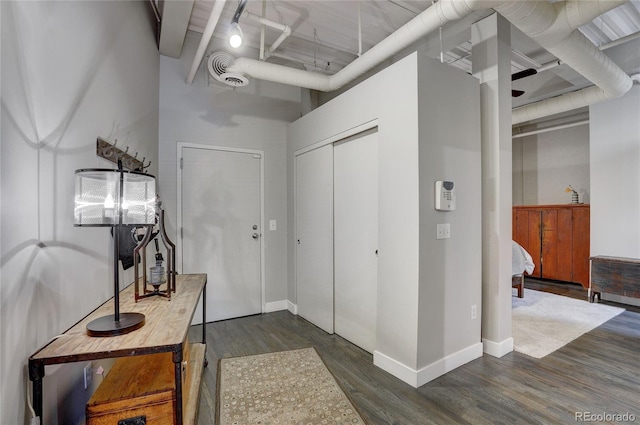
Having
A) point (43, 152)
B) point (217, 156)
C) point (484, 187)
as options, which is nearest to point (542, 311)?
point (484, 187)

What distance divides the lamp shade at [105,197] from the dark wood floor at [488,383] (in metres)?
1.37

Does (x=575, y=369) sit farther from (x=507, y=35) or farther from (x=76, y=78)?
(x=76, y=78)

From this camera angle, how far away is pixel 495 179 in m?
2.75

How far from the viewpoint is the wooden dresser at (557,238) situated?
17.3 feet

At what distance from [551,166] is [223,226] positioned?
6324 millimetres

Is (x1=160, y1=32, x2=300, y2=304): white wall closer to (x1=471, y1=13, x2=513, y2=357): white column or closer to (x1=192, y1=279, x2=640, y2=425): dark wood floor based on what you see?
(x1=192, y1=279, x2=640, y2=425): dark wood floor

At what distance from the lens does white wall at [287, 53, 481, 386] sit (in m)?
2.31

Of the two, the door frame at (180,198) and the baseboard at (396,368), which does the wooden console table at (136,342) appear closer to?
Result: the baseboard at (396,368)

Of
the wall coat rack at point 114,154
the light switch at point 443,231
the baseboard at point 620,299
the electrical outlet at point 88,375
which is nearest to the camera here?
the electrical outlet at point 88,375

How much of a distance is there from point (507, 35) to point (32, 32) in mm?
3293

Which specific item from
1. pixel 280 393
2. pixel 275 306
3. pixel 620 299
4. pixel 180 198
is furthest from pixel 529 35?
pixel 620 299

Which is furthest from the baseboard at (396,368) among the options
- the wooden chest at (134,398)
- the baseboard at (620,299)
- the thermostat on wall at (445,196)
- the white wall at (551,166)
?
the white wall at (551,166)

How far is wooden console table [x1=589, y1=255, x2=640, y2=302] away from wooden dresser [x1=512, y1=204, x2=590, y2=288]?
0.95 metres

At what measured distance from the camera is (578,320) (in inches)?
145
